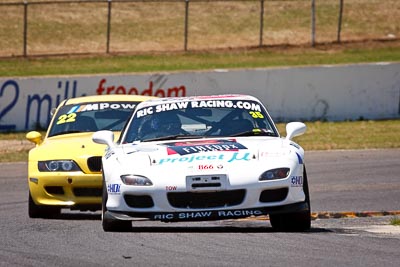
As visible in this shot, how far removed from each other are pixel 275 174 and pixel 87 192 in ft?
11.2

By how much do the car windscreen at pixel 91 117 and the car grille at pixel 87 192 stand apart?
160 cm

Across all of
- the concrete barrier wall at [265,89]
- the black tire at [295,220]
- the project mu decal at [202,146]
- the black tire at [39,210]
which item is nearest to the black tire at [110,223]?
the project mu decal at [202,146]

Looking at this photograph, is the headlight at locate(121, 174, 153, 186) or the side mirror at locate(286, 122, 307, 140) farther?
the side mirror at locate(286, 122, 307, 140)

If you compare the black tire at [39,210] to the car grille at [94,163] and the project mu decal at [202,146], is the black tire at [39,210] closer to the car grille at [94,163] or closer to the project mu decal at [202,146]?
the car grille at [94,163]

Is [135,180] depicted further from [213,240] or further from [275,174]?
[275,174]

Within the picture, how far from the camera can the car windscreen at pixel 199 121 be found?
1098cm

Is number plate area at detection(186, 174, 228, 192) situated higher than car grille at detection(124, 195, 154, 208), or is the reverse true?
number plate area at detection(186, 174, 228, 192)

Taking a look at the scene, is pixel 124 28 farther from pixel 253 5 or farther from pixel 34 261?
pixel 34 261

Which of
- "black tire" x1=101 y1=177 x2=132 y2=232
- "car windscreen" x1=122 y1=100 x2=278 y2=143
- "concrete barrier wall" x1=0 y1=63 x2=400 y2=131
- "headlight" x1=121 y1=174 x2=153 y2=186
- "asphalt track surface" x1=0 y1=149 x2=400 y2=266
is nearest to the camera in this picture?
"asphalt track surface" x1=0 y1=149 x2=400 y2=266

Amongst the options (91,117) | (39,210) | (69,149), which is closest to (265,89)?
(91,117)

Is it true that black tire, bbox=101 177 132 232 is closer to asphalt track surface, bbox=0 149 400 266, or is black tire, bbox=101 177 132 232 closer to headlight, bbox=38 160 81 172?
asphalt track surface, bbox=0 149 400 266

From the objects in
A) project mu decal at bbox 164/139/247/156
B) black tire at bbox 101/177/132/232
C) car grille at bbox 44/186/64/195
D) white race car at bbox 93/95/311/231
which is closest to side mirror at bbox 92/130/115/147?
white race car at bbox 93/95/311/231

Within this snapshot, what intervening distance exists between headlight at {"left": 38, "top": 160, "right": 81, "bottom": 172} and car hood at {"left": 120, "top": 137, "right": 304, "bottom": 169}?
218 cm

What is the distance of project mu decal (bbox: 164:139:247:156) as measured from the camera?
33.0ft
